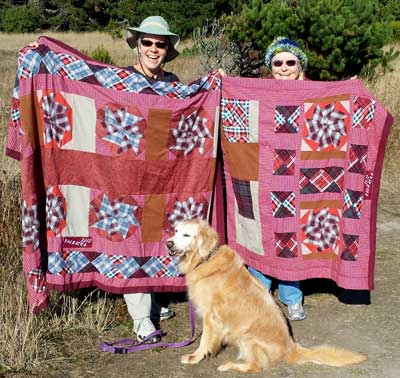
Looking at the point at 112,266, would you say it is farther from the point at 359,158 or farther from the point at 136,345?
the point at 359,158

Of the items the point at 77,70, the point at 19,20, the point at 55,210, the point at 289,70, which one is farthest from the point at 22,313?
the point at 19,20

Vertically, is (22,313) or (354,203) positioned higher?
(354,203)

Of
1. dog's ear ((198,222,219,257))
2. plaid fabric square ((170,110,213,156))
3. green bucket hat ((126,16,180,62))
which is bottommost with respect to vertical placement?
dog's ear ((198,222,219,257))

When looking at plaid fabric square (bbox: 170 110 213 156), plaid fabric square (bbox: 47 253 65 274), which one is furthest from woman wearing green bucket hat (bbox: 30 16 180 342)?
plaid fabric square (bbox: 47 253 65 274)

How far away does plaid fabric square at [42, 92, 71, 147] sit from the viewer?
4.63 meters

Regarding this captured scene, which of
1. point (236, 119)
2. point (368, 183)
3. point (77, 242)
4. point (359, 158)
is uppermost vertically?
point (236, 119)

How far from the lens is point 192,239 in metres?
4.46

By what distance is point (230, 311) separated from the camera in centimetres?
441

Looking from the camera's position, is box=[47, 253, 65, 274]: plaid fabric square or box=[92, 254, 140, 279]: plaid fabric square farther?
box=[92, 254, 140, 279]: plaid fabric square

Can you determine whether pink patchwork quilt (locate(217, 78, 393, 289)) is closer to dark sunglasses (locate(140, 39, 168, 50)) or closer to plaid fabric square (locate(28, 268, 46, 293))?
dark sunglasses (locate(140, 39, 168, 50))

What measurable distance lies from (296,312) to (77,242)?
2.04 metres

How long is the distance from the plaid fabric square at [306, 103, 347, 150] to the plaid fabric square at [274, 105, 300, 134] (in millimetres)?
102

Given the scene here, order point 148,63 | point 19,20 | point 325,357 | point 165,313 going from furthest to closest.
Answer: point 19,20 < point 165,313 < point 148,63 < point 325,357

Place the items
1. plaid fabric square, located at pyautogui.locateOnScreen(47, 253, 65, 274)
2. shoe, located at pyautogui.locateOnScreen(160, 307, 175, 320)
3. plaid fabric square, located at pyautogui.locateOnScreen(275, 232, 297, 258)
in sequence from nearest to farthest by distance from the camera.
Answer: plaid fabric square, located at pyautogui.locateOnScreen(47, 253, 65, 274)
plaid fabric square, located at pyautogui.locateOnScreen(275, 232, 297, 258)
shoe, located at pyautogui.locateOnScreen(160, 307, 175, 320)
